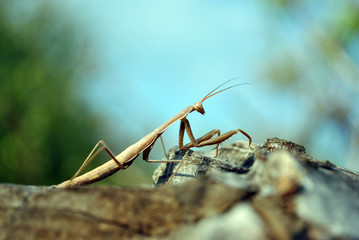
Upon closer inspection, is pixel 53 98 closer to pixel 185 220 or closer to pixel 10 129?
pixel 10 129

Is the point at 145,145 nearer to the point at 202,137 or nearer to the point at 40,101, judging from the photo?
the point at 202,137

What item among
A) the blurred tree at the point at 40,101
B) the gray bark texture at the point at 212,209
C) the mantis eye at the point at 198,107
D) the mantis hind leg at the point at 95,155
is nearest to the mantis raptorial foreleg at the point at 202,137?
the mantis eye at the point at 198,107

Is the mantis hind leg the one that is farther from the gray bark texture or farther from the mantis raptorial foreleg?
the gray bark texture

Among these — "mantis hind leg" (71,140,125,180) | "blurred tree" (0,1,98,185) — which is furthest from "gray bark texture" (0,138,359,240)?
"blurred tree" (0,1,98,185)

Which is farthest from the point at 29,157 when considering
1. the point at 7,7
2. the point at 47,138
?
the point at 7,7

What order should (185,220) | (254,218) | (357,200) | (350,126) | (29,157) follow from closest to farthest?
(254,218) → (185,220) → (357,200) → (29,157) → (350,126)

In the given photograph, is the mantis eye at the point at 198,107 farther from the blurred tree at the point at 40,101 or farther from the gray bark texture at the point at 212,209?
the blurred tree at the point at 40,101
